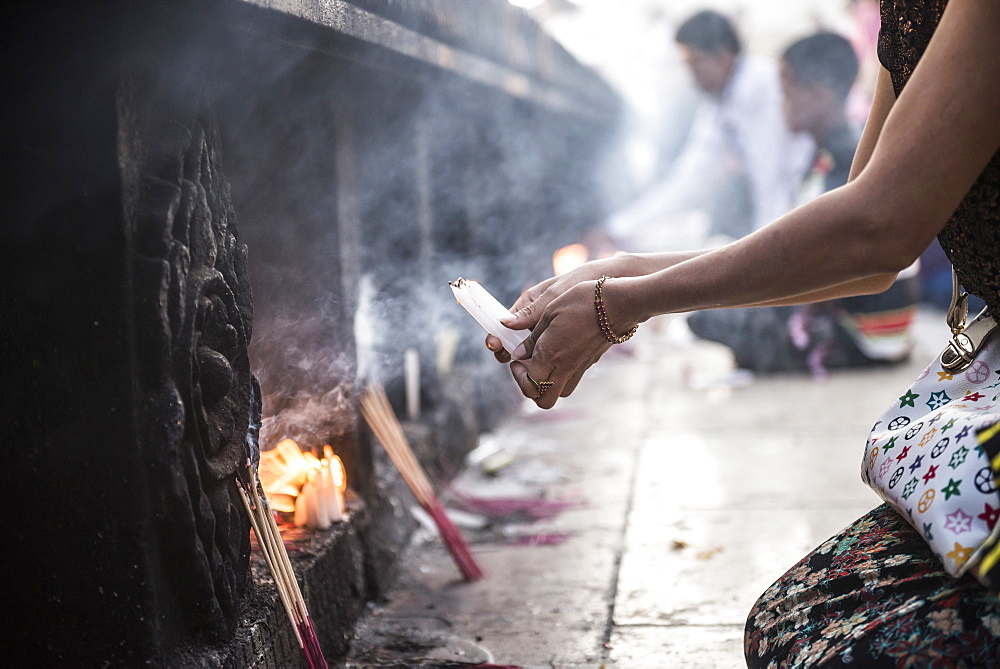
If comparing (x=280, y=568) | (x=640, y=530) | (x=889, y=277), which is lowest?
(x=640, y=530)

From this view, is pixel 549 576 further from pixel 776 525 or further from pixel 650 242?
pixel 650 242

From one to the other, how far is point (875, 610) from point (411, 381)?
2626 millimetres

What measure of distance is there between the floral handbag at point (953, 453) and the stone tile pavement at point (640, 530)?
2.87 ft

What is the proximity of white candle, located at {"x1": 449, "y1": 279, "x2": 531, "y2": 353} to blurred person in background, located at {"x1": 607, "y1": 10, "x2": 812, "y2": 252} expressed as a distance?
509cm

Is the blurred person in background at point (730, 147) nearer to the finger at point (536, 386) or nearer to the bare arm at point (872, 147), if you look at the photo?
the bare arm at point (872, 147)

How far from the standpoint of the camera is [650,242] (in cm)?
877

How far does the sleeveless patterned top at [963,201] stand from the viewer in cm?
157

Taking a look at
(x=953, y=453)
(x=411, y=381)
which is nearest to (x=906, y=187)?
(x=953, y=453)

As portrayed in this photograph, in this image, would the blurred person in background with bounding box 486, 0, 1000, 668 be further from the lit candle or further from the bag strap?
the lit candle

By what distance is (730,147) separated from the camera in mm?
7293

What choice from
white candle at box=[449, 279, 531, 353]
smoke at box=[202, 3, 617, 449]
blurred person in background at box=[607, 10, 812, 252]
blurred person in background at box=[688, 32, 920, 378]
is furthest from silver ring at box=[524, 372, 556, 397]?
blurred person in background at box=[607, 10, 812, 252]

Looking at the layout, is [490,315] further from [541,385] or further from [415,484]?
[415,484]

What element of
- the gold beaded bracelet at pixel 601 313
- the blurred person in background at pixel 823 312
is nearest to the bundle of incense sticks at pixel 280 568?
the gold beaded bracelet at pixel 601 313

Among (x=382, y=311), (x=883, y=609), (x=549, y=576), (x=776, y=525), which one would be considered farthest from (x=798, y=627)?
(x=382, y=311)
